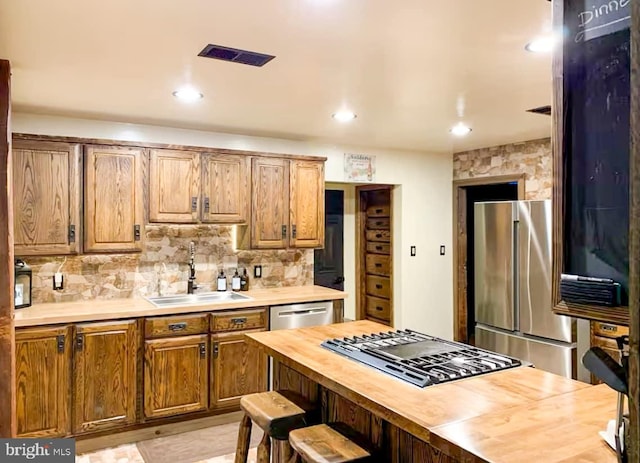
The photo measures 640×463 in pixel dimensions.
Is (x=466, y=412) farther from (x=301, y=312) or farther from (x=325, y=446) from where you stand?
(x=301, y=312)

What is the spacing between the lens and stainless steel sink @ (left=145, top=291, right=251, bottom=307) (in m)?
4.09

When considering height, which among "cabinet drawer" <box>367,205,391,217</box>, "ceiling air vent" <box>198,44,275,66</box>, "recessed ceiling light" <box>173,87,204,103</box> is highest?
"recessed ceiling light" <box>173,87,204,103</box>

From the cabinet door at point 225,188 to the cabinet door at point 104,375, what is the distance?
115cm

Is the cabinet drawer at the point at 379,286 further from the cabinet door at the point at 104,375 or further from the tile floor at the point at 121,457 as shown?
the cabinet door at the point at 104,375

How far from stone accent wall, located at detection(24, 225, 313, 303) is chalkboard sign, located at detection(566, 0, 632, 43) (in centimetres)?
375

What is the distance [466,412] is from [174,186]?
121 inches

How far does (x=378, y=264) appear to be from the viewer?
233 inches

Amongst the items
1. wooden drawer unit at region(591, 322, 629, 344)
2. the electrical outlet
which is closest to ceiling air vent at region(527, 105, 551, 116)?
wooden drawer unit at region(591, 322, 629, 344)

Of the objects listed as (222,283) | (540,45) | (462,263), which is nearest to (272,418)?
(540,45)

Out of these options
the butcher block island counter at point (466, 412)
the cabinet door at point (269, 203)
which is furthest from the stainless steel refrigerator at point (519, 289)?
the butcher block island counter at point (466, 412)

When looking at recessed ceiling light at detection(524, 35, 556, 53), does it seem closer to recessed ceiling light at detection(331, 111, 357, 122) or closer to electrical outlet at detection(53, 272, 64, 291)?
recessed ceiling light at detection(331, 111, 357, 122)

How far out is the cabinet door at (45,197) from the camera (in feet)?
11.4

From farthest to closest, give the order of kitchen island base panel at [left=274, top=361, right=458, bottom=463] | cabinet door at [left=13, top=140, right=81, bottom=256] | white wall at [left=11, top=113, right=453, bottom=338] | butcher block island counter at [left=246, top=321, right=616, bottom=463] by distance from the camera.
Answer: white wall at [left=11, top=113, right=453, bottom=338] → cabinet door at [left=13, top=140, right=81, bottom=256] → kitchen island base panel at [left=274, top=361, right=458, bottom=463] → butcher block island counter at [left=246, top=321, right=616, bottom=463]

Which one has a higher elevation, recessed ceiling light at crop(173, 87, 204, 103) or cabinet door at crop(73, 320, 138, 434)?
recessed ceiling light at crop(173, 87, 204, 103)
